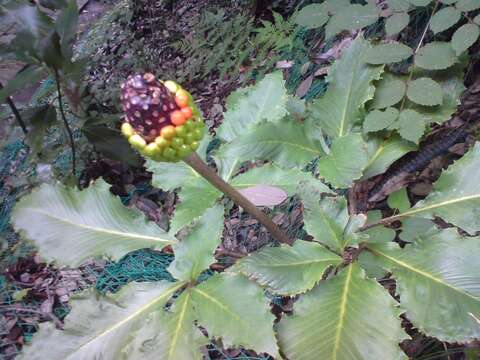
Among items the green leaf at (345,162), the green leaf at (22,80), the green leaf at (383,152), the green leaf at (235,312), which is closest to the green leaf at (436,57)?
the green leaf at (383,152)

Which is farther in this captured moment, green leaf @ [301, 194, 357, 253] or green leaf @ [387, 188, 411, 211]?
green leaf @ [387, 188, 411, 211]

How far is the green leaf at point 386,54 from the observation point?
1.58 meters

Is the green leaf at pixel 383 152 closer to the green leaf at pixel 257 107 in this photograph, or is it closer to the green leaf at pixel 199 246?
the green leaf at pixel 257 107

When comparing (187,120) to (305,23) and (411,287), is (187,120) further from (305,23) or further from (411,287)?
(305,23)

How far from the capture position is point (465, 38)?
1496 millimetres

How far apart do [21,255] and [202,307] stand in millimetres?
1787

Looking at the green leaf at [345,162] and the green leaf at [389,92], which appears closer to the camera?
the green leaf at [345,162]

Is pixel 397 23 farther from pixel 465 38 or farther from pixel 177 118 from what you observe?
pixel 177 118

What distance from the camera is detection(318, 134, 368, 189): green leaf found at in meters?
1.36

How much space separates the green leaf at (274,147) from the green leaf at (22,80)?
1.01 meters

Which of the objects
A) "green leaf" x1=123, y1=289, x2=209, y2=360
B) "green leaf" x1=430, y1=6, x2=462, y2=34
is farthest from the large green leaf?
"green leaf" x1=430, y1=6, x2=462, y2=34

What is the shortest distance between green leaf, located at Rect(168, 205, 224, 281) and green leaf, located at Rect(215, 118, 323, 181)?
0.80 ft

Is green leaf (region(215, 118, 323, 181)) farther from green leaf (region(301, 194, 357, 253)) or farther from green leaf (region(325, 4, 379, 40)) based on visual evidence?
green leaf (region(325, 4, 379, 40))

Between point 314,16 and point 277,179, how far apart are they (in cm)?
79
